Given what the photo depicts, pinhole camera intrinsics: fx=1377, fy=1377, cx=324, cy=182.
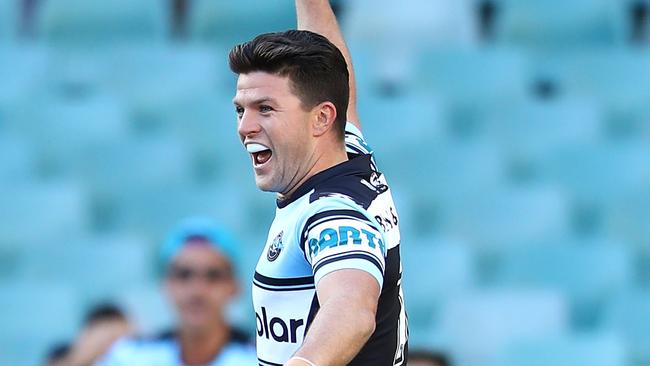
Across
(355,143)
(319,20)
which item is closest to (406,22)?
(319,20)

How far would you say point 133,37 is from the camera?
7.45 meters

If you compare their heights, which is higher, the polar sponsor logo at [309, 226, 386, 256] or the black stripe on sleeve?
the polar sponsor logo at [309, 226, 386, 256]

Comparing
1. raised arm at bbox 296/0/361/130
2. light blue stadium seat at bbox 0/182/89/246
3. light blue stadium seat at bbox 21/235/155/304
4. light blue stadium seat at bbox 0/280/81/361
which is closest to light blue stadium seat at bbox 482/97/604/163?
light blue stadium seat at bbox 21/235/155/304

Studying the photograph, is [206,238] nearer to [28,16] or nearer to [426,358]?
[426,358]

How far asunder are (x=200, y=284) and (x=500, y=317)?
71.3 inches

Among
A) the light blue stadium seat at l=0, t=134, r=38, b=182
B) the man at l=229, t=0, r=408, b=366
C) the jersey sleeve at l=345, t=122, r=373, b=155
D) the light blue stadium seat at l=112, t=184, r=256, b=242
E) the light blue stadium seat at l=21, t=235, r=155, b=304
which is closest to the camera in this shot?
the man at l=229, t=0, r=408, b=366

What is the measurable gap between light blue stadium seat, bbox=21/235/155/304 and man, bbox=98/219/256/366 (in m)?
1.20

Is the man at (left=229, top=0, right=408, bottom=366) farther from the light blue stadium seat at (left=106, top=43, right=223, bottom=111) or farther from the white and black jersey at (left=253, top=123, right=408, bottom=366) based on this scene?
the light blue stadium seat at (left=106, top=43, right=223, bottom=111)

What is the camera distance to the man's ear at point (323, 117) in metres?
2.46

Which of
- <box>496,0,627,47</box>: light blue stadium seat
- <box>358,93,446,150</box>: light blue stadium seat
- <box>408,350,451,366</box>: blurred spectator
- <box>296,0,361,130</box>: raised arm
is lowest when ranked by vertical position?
<box>408,350,451,366</box>: blurred spectator

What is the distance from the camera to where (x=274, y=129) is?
2.44 metres

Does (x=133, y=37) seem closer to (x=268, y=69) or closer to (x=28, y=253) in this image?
(x=28, y=253)

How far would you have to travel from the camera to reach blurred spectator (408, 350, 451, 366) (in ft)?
15.5

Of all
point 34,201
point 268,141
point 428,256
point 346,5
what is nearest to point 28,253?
point 34,201
